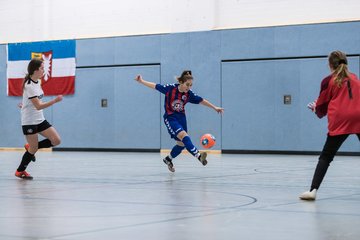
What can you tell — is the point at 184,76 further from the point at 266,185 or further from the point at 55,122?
the point at 55,122

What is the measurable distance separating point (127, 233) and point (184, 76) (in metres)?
8.54

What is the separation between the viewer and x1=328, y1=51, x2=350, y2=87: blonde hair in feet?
26.0

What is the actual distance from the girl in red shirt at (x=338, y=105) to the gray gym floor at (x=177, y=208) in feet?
1.65

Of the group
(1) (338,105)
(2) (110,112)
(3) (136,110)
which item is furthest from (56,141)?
(2) (110,112)

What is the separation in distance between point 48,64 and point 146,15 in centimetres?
477

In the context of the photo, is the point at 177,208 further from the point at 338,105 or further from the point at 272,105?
the point at 272,105

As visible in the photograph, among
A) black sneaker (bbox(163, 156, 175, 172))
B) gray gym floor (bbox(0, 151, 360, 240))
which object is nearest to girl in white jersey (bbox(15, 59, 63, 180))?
gray gym floor (bbox(0, 151, 360, 240))

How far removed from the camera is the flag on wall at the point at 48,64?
27.6 m

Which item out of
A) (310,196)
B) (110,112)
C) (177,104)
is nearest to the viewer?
(310,196)

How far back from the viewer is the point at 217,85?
2480 centimetres

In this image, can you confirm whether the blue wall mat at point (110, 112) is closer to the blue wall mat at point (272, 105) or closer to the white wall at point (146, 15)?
the white wall at point (146, 15)

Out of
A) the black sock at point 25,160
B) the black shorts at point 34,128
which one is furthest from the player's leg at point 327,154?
the black sock at point 25,160

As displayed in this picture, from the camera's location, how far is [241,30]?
24.4 meters

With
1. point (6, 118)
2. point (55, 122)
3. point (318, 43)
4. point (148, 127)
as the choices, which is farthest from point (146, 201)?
point (6, 118)
